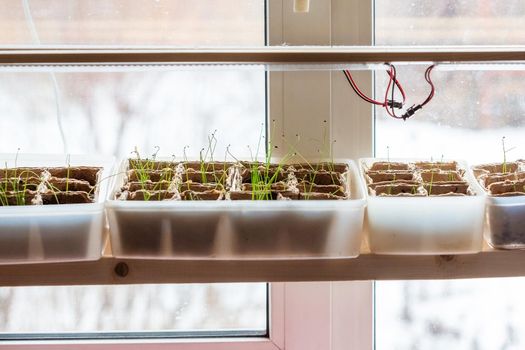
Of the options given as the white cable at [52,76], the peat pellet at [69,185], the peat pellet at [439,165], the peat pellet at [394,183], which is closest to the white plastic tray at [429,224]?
the peat pellet at [394,183]

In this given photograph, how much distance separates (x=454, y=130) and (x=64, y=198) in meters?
0.95

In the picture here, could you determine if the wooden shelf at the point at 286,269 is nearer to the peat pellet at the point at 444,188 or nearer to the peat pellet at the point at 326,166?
the peat pellet at the point at 444,188

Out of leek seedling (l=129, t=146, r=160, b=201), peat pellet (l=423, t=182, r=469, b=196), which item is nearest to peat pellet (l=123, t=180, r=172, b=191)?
leek seedling (l=129, t=146, r=160, b=201)

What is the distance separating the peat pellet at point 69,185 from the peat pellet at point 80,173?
4 centimetres

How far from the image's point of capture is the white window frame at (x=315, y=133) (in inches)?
66.3

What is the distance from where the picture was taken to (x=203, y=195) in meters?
1.41

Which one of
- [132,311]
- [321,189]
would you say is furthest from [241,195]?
[132,311]

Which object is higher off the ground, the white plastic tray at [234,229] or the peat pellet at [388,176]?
the peat pellet at [388,176]

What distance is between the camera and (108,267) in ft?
4.39

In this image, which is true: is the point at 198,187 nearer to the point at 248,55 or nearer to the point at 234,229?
the point at 234,229

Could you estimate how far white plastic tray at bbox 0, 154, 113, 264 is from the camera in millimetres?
1307

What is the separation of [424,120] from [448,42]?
194mm

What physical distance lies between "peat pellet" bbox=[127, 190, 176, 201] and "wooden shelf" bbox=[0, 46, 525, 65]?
0.26 metres

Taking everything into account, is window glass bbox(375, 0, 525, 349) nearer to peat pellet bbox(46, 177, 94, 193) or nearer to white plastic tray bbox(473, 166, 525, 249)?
white plastic tray bbox(473, 166, 525, 249)
